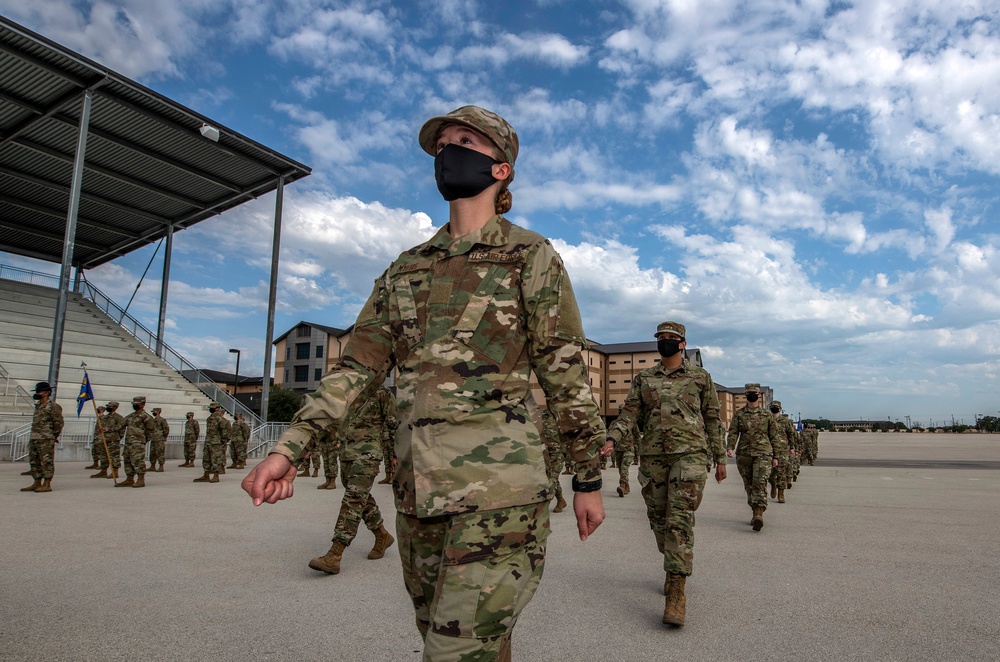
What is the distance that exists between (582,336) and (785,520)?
8586 mm

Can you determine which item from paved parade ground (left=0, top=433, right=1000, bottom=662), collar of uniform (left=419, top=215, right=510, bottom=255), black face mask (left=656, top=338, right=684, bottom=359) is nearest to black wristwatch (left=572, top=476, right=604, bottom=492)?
collar of uniform (left=419, top=215, right=510, bottom=255)

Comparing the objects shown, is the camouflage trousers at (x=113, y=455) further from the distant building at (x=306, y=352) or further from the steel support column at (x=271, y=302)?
the distant building at (x=306, y=352)

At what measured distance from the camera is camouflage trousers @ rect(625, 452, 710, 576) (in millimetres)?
4660

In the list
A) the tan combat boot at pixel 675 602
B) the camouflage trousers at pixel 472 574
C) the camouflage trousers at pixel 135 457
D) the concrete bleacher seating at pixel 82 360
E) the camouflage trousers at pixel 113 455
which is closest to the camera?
the camouflage trousers at pixel 472 574

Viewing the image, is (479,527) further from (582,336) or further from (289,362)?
(289,362)

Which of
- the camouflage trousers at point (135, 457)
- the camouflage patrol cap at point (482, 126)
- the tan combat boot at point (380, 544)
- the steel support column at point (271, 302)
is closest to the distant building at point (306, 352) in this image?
the steel support column at point (271, 302)

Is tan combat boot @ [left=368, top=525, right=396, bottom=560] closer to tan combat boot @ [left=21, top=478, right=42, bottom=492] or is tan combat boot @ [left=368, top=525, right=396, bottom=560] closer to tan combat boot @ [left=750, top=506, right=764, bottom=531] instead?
tan combat boot @ [left=750, top=506, right=764, bottom=531]

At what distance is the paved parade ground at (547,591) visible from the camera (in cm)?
371

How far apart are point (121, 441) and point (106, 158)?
1351 centimetres

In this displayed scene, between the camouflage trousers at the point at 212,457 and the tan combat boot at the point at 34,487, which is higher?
the camouflage trousers at the point at 212,457

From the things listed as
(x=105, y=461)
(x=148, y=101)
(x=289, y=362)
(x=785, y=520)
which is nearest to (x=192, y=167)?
(x=148, y=101)

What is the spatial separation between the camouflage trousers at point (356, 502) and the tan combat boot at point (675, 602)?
9.23ft

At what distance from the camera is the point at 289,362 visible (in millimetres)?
66062

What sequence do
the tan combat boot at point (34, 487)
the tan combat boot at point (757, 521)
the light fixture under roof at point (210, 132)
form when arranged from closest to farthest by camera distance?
the tan combat boot at point (757, 521)
the tan combat boot at point (34, 487)
the light fixture under roof at point (210, 132)
